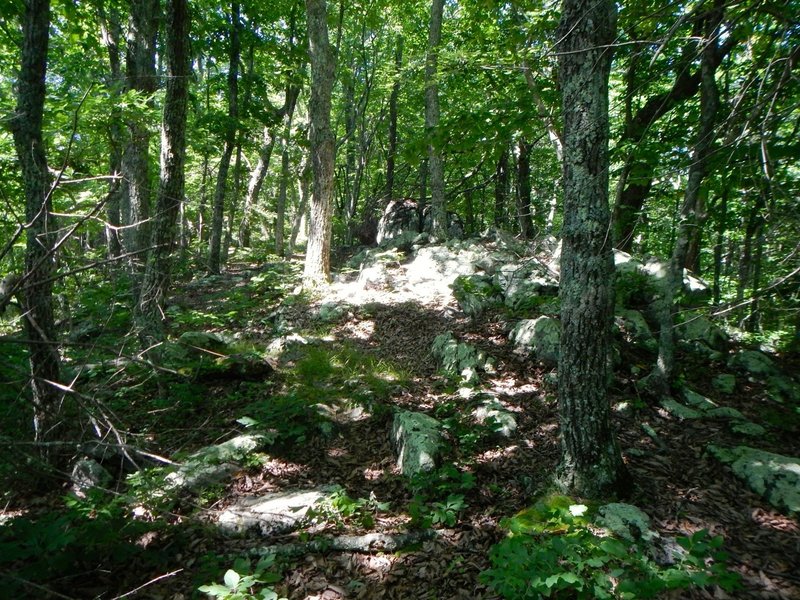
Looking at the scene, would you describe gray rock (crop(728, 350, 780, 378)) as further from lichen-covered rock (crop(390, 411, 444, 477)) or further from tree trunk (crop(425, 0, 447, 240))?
tree trunk (crop(425, 0, 447, 240))

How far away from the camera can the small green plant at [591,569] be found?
7.80 ft

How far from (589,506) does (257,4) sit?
14.3 metres

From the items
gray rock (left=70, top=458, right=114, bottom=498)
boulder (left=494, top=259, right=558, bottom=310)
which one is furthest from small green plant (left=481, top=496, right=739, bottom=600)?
boulder (left=494, top=259, right=558, bottom=310)

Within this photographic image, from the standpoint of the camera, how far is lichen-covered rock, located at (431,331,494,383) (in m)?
6.29

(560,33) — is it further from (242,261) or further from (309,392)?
(242,261)

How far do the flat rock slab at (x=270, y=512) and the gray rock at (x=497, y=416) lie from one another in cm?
190

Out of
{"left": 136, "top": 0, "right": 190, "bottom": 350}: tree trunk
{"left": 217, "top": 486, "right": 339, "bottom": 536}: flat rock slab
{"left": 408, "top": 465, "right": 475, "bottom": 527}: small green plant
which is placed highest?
{"left": 136, "top": 0, "right": 190, "bottom": 350}: tree trunk

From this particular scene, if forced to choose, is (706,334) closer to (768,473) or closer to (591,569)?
(768,473)

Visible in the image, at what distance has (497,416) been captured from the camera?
5.11 meters

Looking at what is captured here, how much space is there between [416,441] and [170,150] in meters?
4.68

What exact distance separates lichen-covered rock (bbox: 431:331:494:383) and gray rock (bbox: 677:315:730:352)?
309cm

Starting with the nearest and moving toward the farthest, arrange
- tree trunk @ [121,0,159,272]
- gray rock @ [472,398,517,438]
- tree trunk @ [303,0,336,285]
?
gray rock @ [472,398,517,438], tree trunk @ [121,0,159,272], tree trunk @ [303,0,336,285]

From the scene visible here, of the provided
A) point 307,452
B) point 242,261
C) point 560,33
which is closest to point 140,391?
point 307,452

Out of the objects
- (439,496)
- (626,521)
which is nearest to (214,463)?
(439,496)
